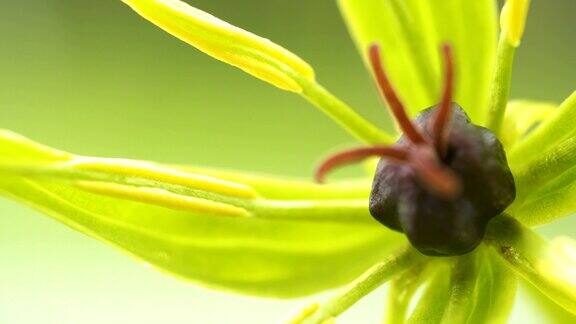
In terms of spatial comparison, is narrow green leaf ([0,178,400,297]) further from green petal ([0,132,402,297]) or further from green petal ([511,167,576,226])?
green petal ([511,167,576,226])

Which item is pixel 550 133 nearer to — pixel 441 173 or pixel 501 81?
pixel 501 81

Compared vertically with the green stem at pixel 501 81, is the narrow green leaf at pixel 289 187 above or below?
below

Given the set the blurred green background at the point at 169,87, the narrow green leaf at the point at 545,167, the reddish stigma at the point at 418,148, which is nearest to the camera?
the reddish stigma at the point at 418,148

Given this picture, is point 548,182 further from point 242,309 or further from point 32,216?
point 32,216

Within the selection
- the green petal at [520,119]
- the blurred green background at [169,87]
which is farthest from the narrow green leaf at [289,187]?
the blurred green background at [169,87]

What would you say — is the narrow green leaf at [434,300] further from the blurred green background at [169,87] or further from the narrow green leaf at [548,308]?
the blurred green background at [169,87]

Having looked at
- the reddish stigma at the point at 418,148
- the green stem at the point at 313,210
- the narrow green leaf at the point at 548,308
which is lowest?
the narrow green leaf at the point at 548,308
